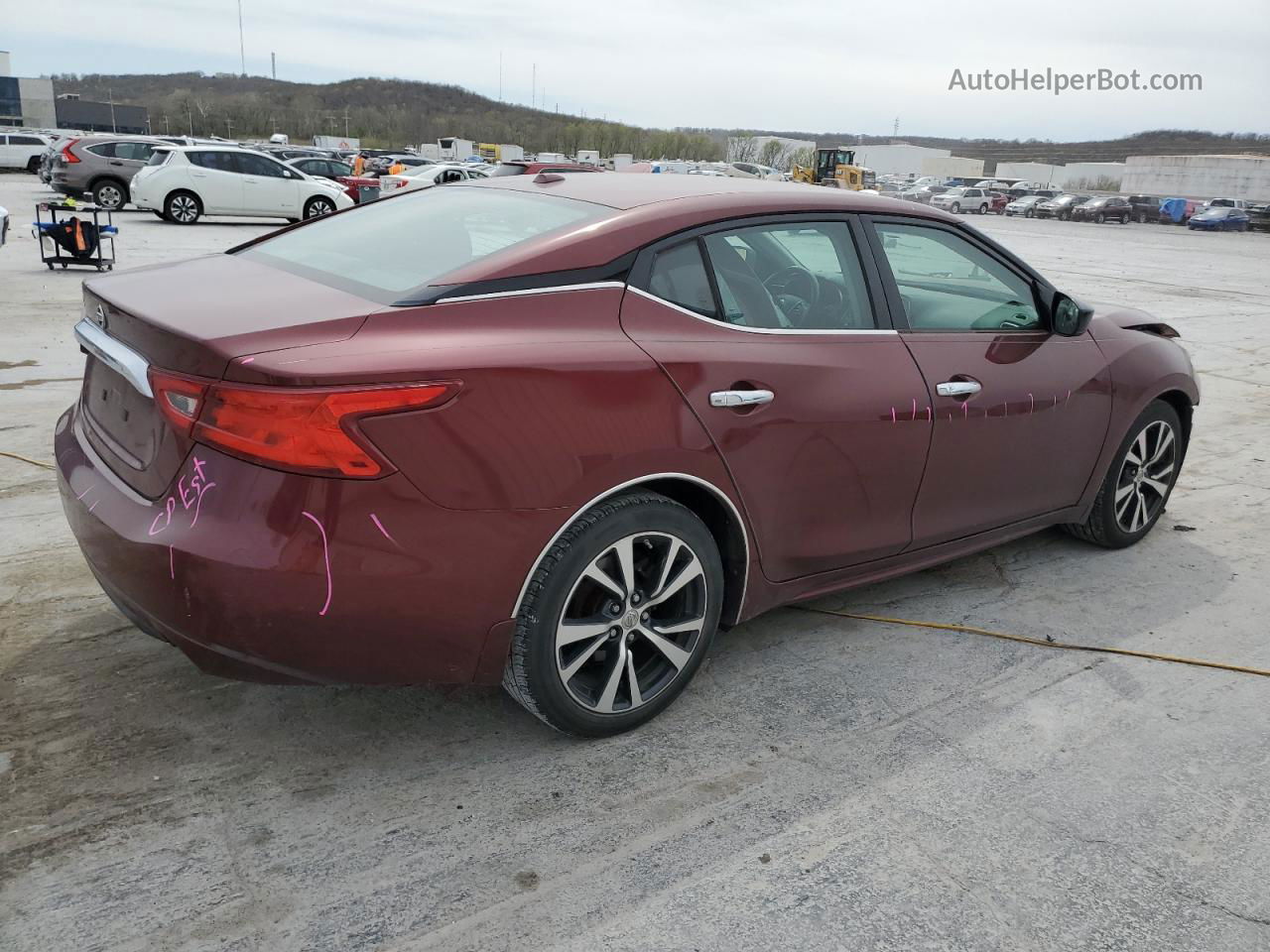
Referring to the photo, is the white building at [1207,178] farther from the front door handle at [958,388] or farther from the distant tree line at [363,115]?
the front door handle at [958,388]

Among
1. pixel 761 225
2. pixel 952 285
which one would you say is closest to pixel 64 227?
pixel 761 225

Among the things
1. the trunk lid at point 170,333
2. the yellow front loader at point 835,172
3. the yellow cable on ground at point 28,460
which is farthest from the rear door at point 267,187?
the yellow front loader at point 835,172

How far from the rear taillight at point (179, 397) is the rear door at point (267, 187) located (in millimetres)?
20199

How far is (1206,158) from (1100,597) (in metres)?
93.9

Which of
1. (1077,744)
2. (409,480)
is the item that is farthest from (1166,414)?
(409,480)

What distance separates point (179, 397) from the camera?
8.05ft

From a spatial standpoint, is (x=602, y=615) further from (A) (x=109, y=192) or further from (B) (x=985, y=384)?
(A) (x=109, y=192)

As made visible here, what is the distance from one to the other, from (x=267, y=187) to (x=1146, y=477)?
786 inches

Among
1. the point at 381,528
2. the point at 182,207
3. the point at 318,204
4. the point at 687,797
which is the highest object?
the point at 381,528

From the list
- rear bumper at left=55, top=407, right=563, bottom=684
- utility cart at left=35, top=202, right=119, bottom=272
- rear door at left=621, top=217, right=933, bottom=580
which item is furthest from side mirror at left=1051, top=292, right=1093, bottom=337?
utility cart at left=35, top=202, right=119, bottom=272

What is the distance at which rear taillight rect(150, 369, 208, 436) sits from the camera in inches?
94.7

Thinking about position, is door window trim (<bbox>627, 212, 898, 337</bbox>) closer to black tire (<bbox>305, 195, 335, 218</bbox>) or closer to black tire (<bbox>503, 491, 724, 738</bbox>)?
black tire (<bbox>503, 491, 724, 738</bbox>)

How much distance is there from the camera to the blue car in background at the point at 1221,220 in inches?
1939

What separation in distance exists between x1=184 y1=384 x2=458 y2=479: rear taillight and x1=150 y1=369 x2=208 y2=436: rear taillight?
0.10 metres
